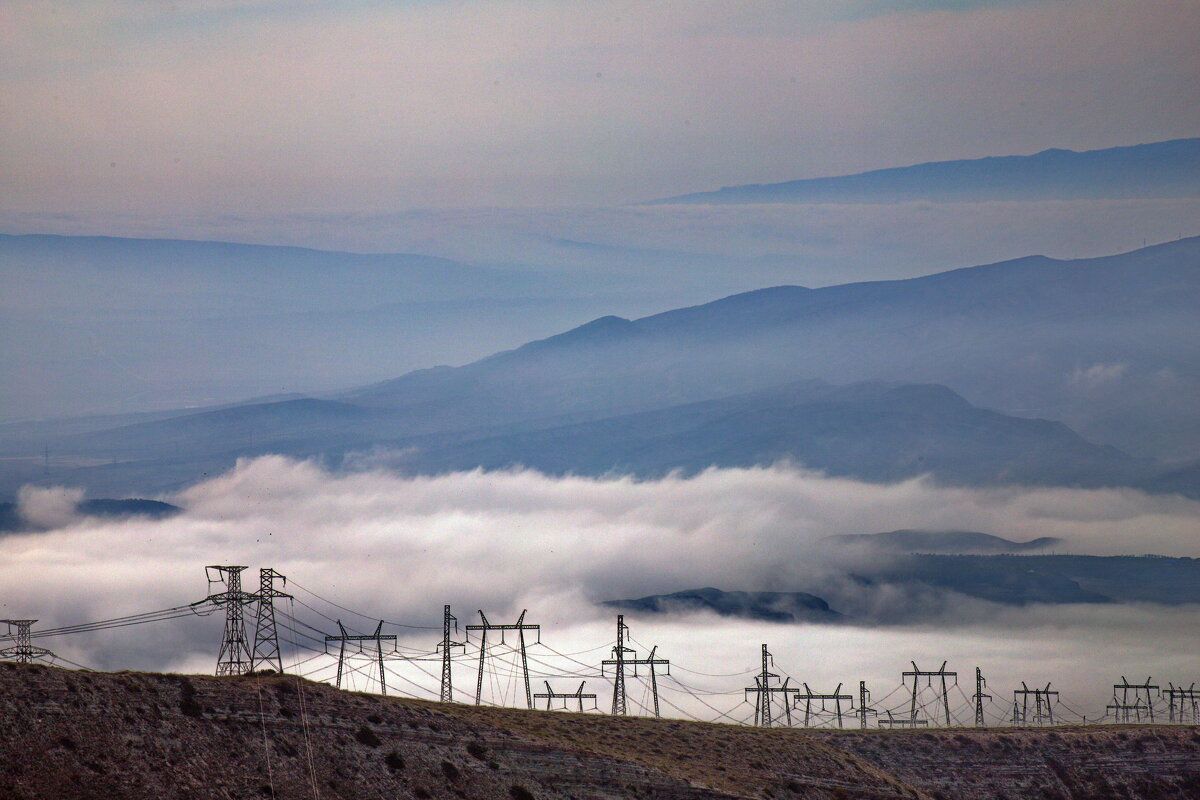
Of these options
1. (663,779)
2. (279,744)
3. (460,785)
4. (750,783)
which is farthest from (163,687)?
(750,783)

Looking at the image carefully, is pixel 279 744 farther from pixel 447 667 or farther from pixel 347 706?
pixel 447 667

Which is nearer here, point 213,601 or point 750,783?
point 213,601

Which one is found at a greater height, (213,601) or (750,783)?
(213,601)

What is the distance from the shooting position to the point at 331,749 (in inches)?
5266

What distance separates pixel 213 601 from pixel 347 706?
16.9 meters

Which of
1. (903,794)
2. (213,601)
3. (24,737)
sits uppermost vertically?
(213,601)

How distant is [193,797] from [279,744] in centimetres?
1382

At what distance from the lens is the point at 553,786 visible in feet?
486

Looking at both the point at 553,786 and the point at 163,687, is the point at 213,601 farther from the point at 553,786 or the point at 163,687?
the point at 553,786

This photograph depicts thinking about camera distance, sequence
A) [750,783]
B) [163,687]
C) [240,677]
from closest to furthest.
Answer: [163,687], [240,677], [750,783]

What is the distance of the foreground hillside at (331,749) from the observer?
113m

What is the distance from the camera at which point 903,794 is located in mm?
188250

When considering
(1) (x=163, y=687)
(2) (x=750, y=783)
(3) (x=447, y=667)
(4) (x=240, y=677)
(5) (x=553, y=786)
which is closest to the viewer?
(1) (x=163, y=687)

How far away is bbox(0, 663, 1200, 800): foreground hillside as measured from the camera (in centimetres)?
11325
